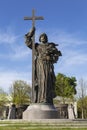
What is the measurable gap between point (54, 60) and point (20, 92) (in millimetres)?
54141

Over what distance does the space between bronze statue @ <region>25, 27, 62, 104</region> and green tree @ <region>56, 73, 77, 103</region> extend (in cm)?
5061

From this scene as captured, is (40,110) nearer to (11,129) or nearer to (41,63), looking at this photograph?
(41,63)

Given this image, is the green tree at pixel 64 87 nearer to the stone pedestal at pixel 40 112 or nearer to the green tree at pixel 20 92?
the green tree at pixel 20 92

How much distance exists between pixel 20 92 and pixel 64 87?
9.99 m

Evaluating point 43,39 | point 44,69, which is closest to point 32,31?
point 43,39

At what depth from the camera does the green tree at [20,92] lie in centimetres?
7250

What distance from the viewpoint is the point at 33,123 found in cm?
1784

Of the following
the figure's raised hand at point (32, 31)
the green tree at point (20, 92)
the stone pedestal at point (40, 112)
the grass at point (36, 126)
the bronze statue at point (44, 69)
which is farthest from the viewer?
the green tree at point (20, 92)

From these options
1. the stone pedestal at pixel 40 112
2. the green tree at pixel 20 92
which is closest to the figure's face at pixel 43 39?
the stone pedestal at pixel 40 112

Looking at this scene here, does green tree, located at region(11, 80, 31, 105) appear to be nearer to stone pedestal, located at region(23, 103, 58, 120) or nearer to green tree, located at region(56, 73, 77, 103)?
green tree, located at region(56, 73, 77, 103)

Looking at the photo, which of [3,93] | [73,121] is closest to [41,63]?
[73,121]

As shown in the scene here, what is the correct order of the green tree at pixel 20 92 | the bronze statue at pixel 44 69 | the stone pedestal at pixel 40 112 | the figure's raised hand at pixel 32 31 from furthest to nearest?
the green tree at pixel 20 92, the figure's raised hand at pixel 32 31, the bronze statue at pixel 44 69, the stone pedestal at pixel 40 112

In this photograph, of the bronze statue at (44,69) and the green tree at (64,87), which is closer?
the bronze statue at (44,69)

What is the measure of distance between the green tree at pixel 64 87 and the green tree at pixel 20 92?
683 centimetres
